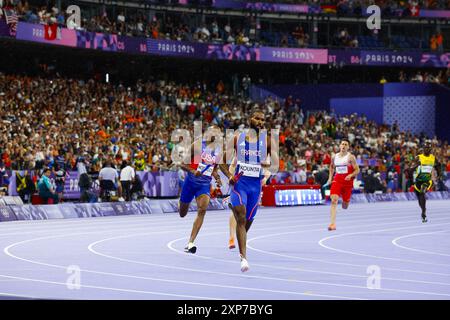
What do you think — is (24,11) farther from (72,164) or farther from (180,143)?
(72,164)

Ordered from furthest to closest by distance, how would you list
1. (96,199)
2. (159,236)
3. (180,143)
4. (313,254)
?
(180,143)
(96,199)
(159,236)
(313,254)

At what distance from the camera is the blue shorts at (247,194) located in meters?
14.4

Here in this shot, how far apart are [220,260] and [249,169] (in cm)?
207

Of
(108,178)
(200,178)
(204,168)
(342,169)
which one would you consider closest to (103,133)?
(108,178)

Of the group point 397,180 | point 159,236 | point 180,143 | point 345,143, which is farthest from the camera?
point 397,180

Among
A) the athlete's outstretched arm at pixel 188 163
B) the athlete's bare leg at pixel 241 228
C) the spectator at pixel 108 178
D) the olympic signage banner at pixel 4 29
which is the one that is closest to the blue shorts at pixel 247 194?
the athlete's bare leg at pixel 241 228

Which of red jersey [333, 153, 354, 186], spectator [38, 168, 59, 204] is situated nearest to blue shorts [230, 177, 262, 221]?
red jersey [333, 153, 354, 186]

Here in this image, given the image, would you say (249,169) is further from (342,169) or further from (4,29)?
(4,29)

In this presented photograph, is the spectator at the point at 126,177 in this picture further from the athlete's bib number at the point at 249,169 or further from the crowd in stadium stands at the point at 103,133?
the athlete's bib number at the point at 249,169

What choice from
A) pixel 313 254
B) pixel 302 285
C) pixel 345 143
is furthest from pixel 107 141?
pixel 302 285

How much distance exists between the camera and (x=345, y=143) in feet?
78.0

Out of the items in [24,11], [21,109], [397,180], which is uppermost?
[24,11]

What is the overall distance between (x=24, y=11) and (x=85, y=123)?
698 centimetres

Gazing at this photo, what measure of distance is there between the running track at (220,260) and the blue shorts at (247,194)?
91 centimetres
